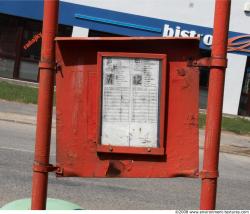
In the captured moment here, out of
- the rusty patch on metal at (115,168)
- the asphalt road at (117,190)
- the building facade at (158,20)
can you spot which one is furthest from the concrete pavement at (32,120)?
the rusty patch on metal at (115,168)

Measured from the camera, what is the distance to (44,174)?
3035mm

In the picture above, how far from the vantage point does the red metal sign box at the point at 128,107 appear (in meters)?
3.09

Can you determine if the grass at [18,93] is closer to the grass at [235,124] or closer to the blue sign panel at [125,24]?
the blue sign panel at [125,24]

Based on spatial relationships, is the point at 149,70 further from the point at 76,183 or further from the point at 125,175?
the point at 76,183

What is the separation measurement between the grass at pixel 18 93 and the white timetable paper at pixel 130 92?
15573 mm

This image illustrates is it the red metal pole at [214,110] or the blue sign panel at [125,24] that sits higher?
the blue sign panel at [125,24]

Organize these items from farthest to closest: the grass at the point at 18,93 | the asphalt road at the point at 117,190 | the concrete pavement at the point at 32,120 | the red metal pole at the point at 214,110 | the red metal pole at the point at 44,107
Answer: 1. the grass at the point at 18,93
2. the concrete pavement at the point at 32,120
3. the asphalt road at the point at 117,190
4. the red metal pole at the point at 44,107
5. the red metal pole at the point at 214,110

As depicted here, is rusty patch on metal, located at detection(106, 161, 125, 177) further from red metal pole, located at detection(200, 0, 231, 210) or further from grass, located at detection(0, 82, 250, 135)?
grass, located at detection(0, 82, 250, 135)

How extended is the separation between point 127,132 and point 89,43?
0.50 meters

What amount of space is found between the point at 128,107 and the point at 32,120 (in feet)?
42.1

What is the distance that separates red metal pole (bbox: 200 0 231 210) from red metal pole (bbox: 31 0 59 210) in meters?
0.77

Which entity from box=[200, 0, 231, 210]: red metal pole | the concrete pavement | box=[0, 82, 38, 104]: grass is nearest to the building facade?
box=[0, 82, 38, 104]: grass

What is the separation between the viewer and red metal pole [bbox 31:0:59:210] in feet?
9.80

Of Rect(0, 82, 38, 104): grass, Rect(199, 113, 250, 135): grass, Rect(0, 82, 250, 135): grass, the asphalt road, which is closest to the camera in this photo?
the asphalt road
